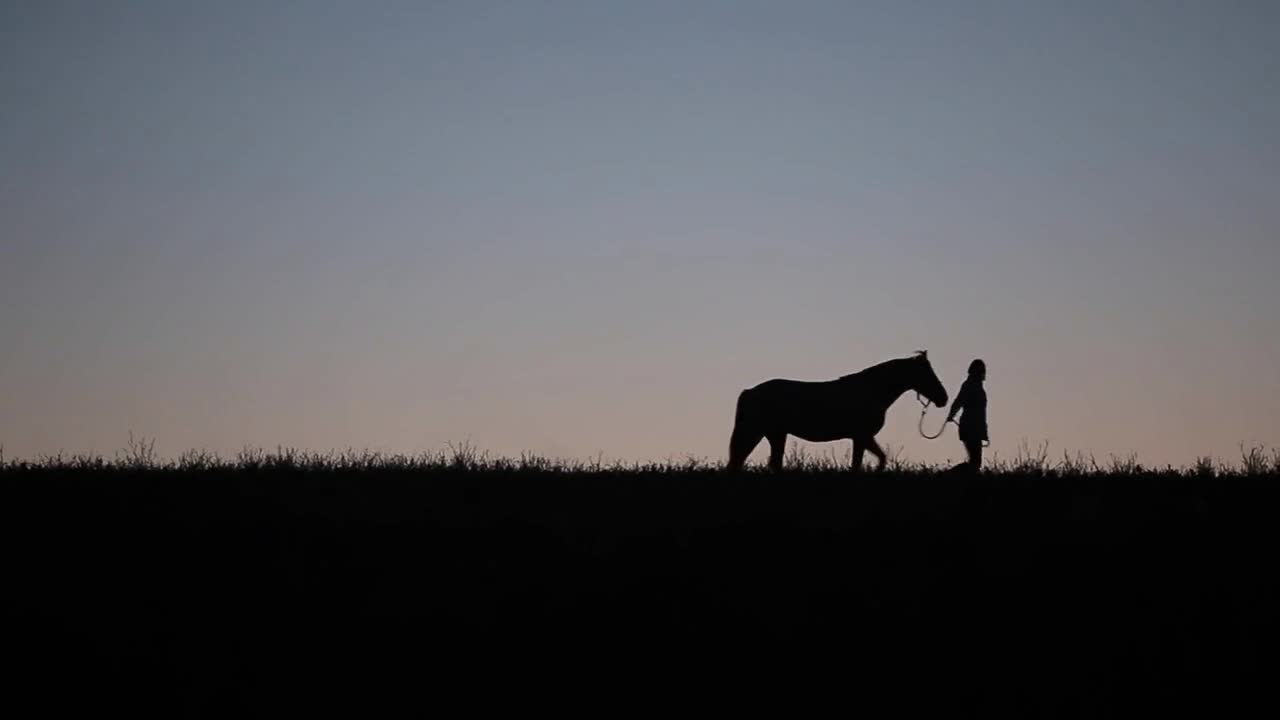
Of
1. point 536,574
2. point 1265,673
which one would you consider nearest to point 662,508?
point 536,574

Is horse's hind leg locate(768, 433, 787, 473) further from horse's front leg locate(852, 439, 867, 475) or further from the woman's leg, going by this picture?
the woman's leg

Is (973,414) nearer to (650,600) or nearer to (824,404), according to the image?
(824,404)

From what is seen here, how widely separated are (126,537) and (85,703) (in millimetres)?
3316

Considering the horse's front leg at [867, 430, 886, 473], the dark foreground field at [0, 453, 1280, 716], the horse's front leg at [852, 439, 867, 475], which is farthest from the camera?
the horse's front leg at [867, 430, 886, 473]

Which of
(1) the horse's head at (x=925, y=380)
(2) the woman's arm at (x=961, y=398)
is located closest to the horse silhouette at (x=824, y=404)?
(1) the horse's head at (x=925, y=380)

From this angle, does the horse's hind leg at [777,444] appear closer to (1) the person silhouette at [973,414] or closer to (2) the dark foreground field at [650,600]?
(1) the person silhouette at [973,414]

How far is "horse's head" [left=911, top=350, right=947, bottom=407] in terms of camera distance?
20859 mm

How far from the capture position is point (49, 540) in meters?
12.9

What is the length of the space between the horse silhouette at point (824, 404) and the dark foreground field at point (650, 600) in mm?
5988

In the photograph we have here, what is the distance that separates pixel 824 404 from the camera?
2047 centimetres

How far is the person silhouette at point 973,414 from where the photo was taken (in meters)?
A: 17.2

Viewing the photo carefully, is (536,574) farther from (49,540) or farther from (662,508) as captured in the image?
(49,540)

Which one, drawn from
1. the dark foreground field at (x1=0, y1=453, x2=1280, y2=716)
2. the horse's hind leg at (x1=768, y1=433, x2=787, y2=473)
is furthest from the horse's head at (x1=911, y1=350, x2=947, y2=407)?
the dark foreground field at (x1=0, y1=453, x2=1280, y2=716)

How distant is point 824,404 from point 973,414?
11.6 ft
